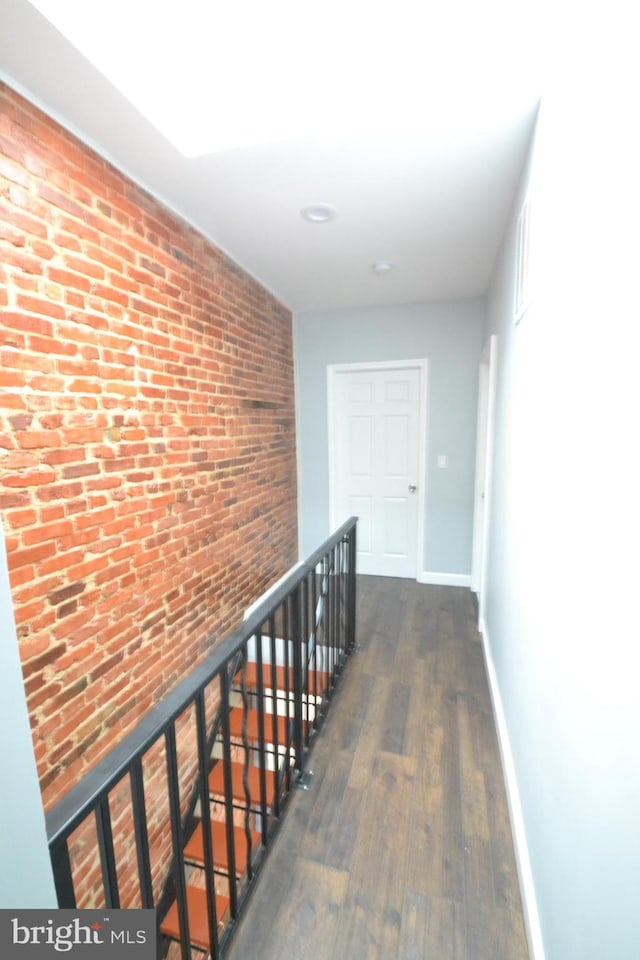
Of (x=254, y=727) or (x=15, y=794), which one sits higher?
(x=15, y=794)

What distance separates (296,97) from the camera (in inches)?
57.2

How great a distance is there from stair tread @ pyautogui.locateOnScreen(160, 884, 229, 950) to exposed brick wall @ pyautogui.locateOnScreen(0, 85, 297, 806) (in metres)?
0.88

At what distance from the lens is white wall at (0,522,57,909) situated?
549 mm

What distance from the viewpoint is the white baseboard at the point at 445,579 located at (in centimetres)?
367

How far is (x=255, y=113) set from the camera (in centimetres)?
153

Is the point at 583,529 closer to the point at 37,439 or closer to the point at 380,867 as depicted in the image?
the point at 380,867

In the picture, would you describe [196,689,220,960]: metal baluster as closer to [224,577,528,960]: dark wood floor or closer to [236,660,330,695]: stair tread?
[224,577,528,960]: dark wood floor

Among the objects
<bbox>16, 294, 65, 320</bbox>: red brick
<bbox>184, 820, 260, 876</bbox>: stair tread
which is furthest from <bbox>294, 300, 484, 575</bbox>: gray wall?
<bbox>16, 294, 65, 320</bbox>: red brick

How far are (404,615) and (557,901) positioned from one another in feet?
7.11

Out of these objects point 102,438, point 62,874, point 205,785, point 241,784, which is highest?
point 102,438

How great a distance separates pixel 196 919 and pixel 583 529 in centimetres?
232

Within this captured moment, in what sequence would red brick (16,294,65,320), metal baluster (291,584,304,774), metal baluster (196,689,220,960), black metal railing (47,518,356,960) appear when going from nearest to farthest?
black metal railing (47,518,356,960), metal baluster (196,689,220,960), red brick (16,294,65,320), metal baluster (291,584,304,774)

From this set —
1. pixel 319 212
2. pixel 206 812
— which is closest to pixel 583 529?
pixel 206 812

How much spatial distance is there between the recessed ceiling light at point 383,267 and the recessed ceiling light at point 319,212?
66 centimetres
